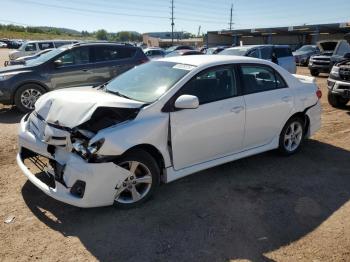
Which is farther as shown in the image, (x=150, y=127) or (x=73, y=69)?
(x=73, y=69)

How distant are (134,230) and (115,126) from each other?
1083 millimetres

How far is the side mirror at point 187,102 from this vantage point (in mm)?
4020

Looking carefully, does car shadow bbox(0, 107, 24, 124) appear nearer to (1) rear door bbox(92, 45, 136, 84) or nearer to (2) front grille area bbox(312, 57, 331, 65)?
(1) rear door bbox(92, 45, 136, 84)

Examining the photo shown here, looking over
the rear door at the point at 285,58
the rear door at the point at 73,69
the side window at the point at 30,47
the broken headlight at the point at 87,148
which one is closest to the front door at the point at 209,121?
the broken headlight at the point at 87,148

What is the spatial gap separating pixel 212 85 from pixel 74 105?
5.65 feet

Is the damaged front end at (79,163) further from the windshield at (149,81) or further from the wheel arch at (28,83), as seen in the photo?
the wheel arch at (28,83)

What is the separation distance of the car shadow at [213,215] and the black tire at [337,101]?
15.4 ft

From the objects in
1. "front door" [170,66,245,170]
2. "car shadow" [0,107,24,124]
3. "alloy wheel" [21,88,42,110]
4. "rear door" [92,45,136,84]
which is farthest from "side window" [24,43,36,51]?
"front door" [170,66,245,170]

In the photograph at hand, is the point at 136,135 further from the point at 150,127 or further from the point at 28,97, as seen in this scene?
the point at 28,97

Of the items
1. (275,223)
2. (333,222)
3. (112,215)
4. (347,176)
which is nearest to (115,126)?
(112,215)

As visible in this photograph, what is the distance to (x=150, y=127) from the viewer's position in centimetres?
393

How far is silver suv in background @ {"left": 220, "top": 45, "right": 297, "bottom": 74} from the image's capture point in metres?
13.5

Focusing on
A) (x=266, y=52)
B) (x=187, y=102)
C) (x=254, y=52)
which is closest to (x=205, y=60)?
(x=187, y=102)

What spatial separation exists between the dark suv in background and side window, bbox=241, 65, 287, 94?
518 cm
